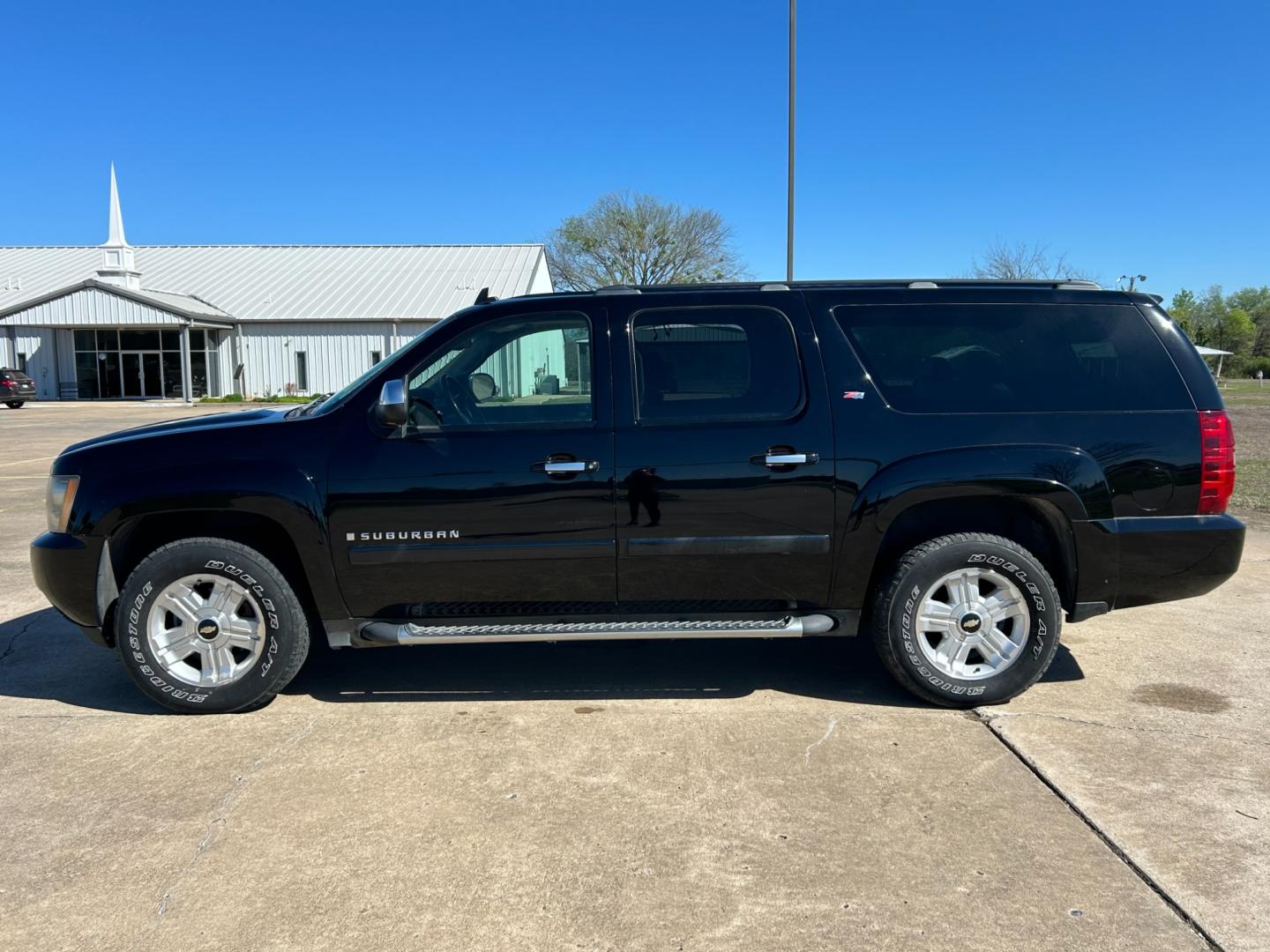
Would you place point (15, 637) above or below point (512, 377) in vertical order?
below

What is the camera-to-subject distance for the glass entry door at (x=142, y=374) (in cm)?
4109

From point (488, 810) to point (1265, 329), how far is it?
411 ft

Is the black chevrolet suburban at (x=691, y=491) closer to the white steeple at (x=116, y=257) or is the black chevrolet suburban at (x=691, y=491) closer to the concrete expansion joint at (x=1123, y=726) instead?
the concrete expansion joint at (x=1123, y=726)

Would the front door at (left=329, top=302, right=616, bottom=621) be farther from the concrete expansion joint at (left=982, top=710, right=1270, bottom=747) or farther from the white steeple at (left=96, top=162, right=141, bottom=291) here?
the white steeple at (left=96, top=162, right=141, bottom=291)

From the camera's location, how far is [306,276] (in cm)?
4528

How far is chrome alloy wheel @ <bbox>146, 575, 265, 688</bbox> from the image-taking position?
4254 mm

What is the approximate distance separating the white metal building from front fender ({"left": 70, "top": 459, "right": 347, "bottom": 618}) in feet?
118

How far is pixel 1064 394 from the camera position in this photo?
4293 mm

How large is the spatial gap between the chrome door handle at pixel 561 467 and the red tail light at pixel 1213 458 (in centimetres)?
276

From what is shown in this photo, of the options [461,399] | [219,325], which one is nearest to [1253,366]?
[219,325]

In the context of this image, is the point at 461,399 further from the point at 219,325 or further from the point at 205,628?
the point at 219,325

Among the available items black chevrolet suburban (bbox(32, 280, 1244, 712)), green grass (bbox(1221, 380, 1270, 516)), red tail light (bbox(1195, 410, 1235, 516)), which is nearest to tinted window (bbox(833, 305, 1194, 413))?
black chevrolet suburban (bbox(32, 280, 1244, 712))

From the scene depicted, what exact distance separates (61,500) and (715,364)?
306 centimetres

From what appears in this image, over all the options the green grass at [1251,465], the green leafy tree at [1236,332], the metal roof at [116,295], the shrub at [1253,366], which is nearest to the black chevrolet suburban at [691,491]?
the green grass at [1251,465]
